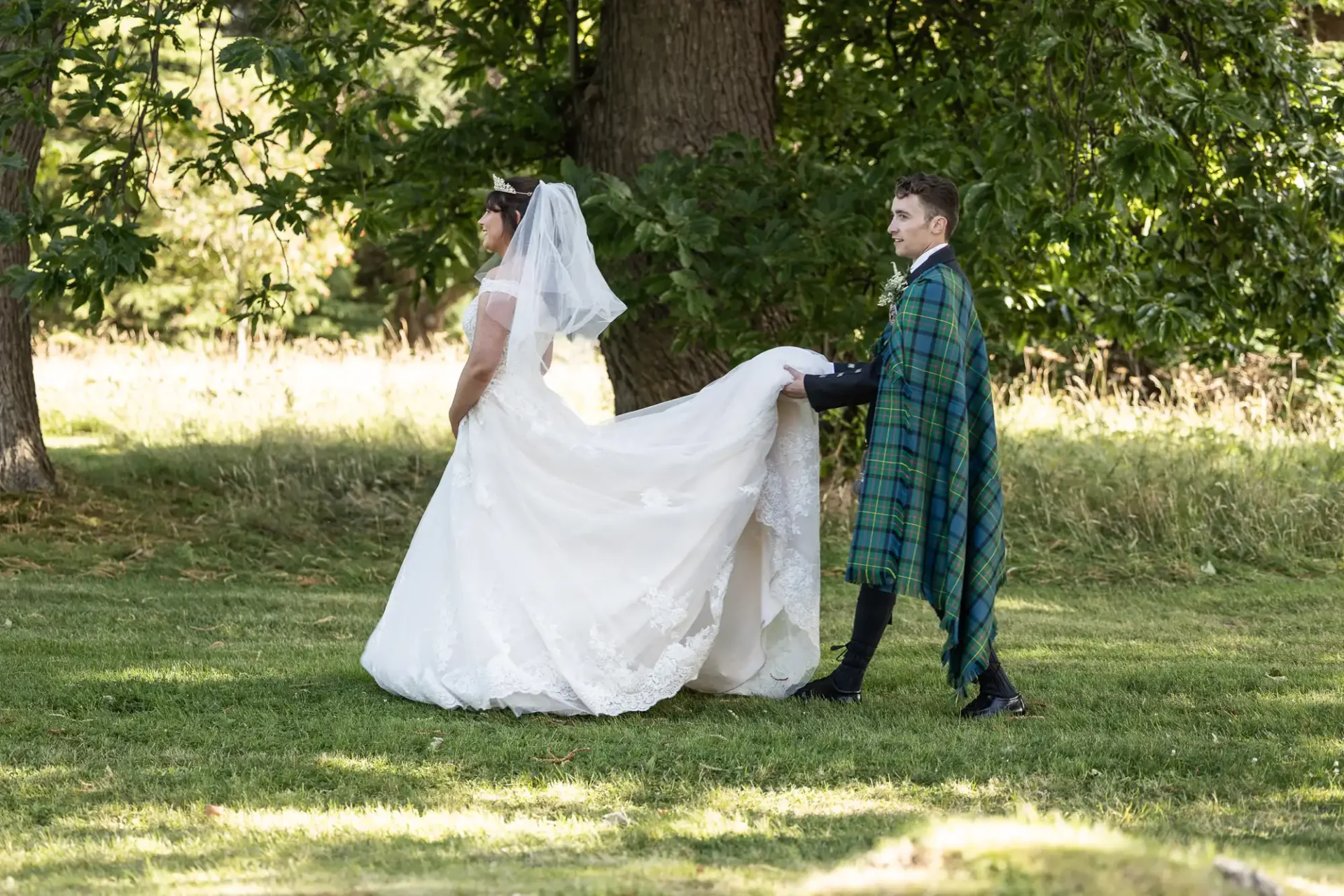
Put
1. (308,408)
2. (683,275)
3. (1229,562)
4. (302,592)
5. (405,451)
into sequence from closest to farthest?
(683,275) → (302,592) → (1229,562) → (405,451) → (308,408)

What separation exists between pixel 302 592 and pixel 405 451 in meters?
3.54

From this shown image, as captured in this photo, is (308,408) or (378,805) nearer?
(378,805)

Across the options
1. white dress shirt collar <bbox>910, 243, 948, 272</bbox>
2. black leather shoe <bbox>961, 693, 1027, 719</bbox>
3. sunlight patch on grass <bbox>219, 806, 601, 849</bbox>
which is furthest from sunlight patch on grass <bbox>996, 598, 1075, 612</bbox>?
sunlight patch on grass <bbox>219, 806, 601, 849</bbox>

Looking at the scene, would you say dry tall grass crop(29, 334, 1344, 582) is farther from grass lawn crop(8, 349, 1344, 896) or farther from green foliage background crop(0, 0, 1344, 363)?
green foliage background crop(0, 0, 1344, 363)

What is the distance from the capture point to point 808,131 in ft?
34.2

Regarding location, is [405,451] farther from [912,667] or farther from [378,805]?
[378,805]

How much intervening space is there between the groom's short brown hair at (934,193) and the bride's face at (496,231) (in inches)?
62.6

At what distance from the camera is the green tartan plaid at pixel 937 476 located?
17.9 feet

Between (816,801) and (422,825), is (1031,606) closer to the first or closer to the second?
(816,801)

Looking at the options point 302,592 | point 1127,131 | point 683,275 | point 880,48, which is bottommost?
point 302,592

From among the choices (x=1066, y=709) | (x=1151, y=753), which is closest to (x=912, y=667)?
(x=1066, y=709)

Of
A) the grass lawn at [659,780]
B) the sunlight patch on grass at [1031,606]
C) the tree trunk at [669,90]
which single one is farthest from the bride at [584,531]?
the sunlight patch on grass at [1031,606]

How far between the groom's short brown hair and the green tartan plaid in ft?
0.67

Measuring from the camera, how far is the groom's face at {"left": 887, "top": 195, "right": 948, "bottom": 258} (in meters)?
5.49
